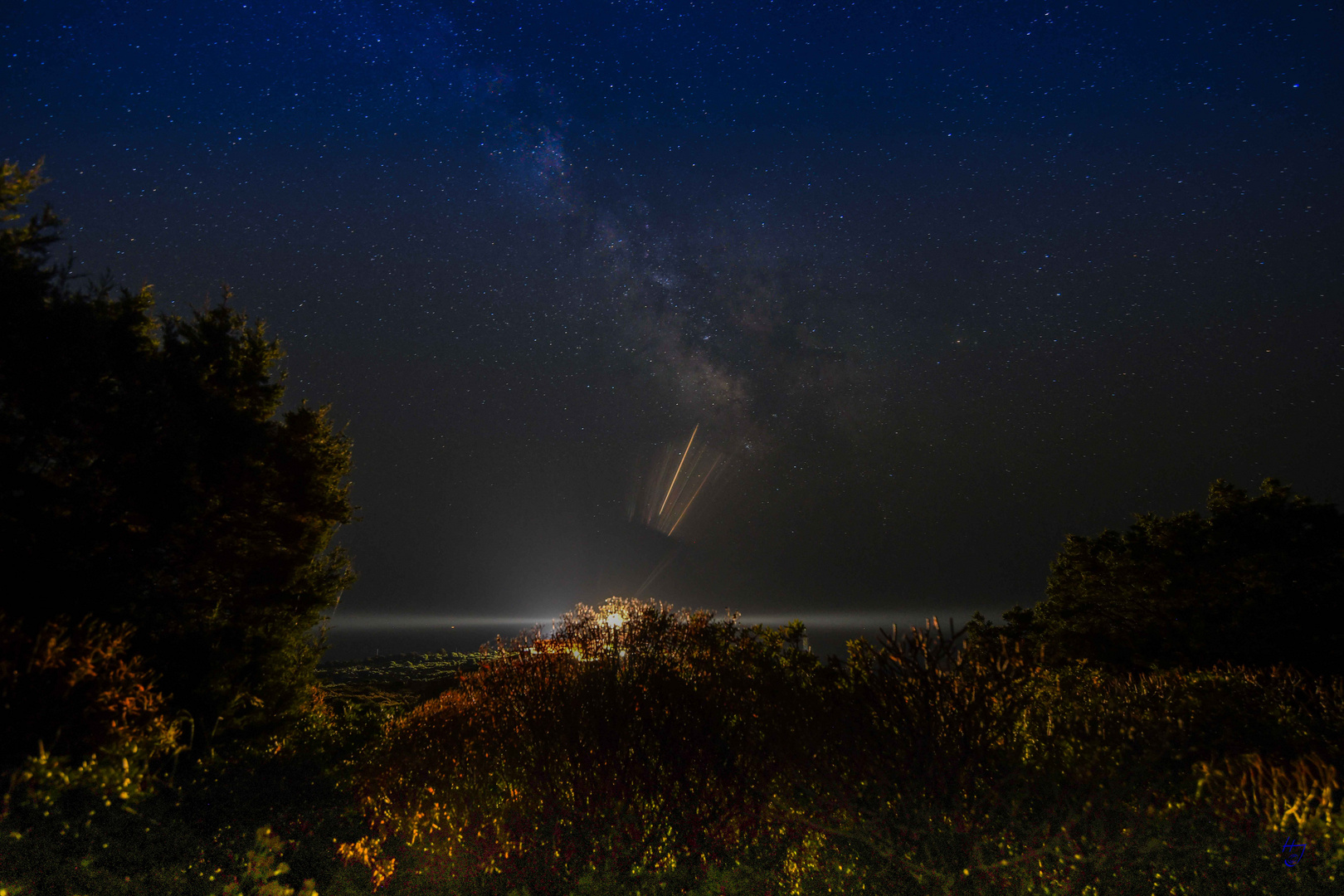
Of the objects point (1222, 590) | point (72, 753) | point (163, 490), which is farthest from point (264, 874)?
point (1222, 590)

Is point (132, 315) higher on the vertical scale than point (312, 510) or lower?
higher

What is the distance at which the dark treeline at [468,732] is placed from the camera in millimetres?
5992

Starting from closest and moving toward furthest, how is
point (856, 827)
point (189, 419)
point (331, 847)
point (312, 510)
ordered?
point (856, 827)
point (331, 847)
point (189, 419)
point (312, 510)

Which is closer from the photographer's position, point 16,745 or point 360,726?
point 16,745

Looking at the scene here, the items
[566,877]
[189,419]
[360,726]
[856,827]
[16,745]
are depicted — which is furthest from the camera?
[360,726]

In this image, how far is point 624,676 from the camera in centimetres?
816

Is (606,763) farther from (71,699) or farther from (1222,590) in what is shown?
(1222,590)

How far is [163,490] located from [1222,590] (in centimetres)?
3212

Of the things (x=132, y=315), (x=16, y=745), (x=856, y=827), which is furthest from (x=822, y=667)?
(x=132, y=315)

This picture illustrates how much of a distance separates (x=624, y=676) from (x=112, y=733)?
7.38 metres

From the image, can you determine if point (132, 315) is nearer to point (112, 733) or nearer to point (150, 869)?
point (112, 733)

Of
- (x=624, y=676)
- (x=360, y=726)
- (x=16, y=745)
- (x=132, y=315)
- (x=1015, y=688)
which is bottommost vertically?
(x=360, y=726)

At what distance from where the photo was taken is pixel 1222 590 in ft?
69.5

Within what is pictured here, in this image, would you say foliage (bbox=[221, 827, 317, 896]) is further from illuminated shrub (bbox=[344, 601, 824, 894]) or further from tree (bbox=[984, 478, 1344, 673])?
tree (bbox=[984, 478, 1344, 673])
